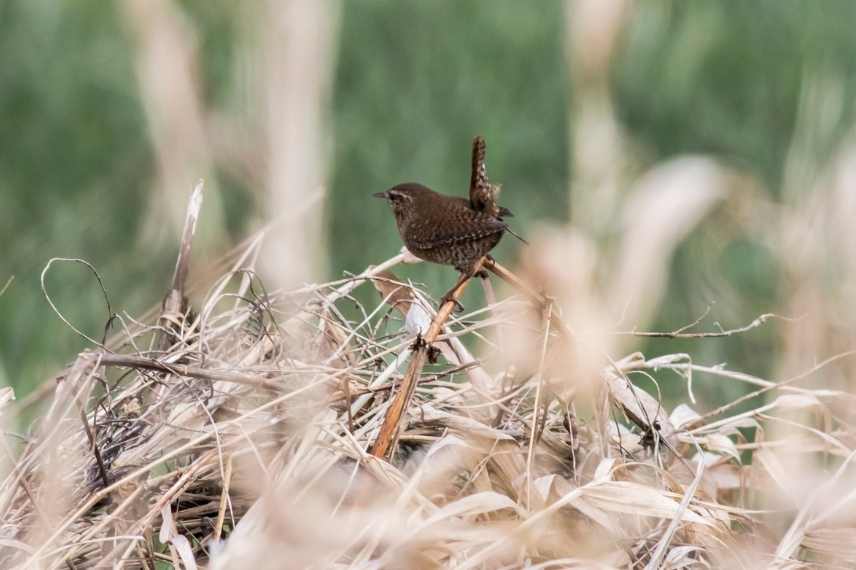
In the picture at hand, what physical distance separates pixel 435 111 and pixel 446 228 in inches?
108

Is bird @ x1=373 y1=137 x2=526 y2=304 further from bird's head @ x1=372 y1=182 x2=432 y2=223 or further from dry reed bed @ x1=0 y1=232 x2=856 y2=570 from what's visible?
dry reed bed @ x1=0 y1=232 x2=856 y2=570

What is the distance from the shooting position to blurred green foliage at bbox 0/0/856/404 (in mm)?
4227

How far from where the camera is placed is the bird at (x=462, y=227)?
79.0 inches

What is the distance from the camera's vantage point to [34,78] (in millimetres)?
5180

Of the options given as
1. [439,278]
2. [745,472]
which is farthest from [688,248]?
[745,472]

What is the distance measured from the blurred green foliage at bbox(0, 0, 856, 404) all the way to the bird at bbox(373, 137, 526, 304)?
165cm

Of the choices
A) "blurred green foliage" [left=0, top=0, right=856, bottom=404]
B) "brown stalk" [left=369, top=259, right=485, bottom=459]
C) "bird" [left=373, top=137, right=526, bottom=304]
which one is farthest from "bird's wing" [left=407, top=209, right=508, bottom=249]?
"blurred green foliage" [left=0, top=0, right=856, bottom=404]

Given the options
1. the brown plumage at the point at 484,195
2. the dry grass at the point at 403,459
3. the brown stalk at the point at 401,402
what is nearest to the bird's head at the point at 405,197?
the brown plumage at the point at 484,195

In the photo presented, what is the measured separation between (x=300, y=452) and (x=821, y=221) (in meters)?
0.58

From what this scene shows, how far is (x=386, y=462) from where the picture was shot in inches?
59.2

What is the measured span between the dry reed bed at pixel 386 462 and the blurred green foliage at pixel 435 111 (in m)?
2.04

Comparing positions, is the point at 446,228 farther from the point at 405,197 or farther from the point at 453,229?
the point at 405,197

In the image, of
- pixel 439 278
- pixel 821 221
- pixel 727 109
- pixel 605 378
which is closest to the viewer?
pixel 821 221

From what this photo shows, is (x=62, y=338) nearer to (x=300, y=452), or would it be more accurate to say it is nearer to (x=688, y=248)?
(x=688, y=248)
